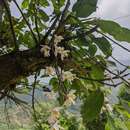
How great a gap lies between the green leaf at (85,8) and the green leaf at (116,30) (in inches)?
2.2

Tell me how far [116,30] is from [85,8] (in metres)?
0.10

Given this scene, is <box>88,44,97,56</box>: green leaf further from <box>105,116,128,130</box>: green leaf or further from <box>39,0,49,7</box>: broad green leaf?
<box>39,0,49,7</box>: broad green leaf

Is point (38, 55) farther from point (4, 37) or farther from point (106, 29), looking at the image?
point (4, 37)

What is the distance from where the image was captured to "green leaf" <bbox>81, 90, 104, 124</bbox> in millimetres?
777

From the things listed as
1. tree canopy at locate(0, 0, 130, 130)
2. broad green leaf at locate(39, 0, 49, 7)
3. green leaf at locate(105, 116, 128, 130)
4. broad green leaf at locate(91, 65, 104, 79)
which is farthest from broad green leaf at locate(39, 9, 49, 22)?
green leaf at locate(105, 116, 128, 130)

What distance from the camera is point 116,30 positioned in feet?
2.64

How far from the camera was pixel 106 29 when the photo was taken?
0.80m

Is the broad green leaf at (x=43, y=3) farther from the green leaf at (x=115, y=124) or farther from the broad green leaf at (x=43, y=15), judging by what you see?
the green leaf at (x=115, y=124)

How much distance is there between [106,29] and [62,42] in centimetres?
13

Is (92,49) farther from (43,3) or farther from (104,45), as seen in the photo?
(43,3)

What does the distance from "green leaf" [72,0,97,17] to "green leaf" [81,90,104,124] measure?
0.55 ft

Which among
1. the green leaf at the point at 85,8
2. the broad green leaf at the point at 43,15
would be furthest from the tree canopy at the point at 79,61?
the broad green leaf at the point at 43,15

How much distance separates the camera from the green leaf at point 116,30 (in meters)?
0.80

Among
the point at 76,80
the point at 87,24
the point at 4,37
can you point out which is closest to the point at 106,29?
the point at 87,24
